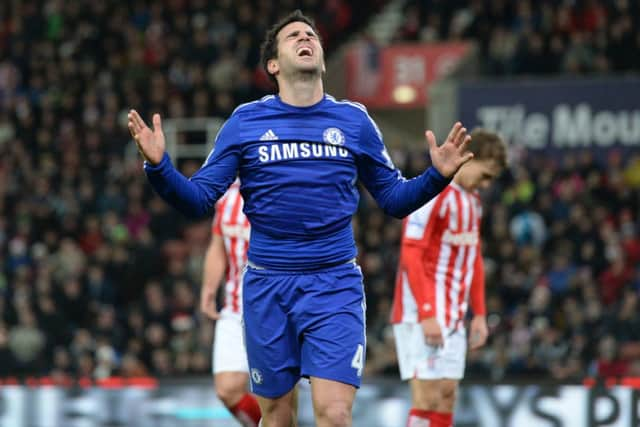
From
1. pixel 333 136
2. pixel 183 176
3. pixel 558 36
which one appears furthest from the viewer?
pixel 558 36

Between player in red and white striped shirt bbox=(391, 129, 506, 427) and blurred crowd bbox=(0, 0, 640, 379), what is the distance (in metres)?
4.27

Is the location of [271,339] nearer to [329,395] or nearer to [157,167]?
[329,395]

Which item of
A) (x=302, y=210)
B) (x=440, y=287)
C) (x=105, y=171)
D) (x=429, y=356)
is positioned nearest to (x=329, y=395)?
(x=302, y=210)

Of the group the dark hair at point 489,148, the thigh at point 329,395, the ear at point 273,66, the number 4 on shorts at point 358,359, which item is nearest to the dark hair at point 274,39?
the ear at point 273,66

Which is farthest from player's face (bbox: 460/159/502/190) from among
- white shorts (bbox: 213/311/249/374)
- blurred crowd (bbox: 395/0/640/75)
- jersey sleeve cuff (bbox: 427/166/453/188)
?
blurred crowd (bbox: 395/0/640/75)

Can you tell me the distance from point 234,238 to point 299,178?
2.28m

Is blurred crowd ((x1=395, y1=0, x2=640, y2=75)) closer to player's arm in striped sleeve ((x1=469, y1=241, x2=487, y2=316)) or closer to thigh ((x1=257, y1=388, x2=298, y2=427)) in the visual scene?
player's arm in striped sleeve ((x1=469, y1=241, x2=487, y2=316))

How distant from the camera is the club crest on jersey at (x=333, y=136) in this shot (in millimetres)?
6535

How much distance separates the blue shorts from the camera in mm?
6445

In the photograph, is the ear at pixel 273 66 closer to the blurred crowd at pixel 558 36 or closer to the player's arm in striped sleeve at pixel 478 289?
the player's arm in striped sleeve at pixel 478 289

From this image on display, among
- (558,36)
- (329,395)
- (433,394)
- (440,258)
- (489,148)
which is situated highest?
(558,36)

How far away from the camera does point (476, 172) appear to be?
27.2ft

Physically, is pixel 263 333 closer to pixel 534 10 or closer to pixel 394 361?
pixel 394 361

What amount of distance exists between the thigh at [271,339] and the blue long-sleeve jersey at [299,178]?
105mm
